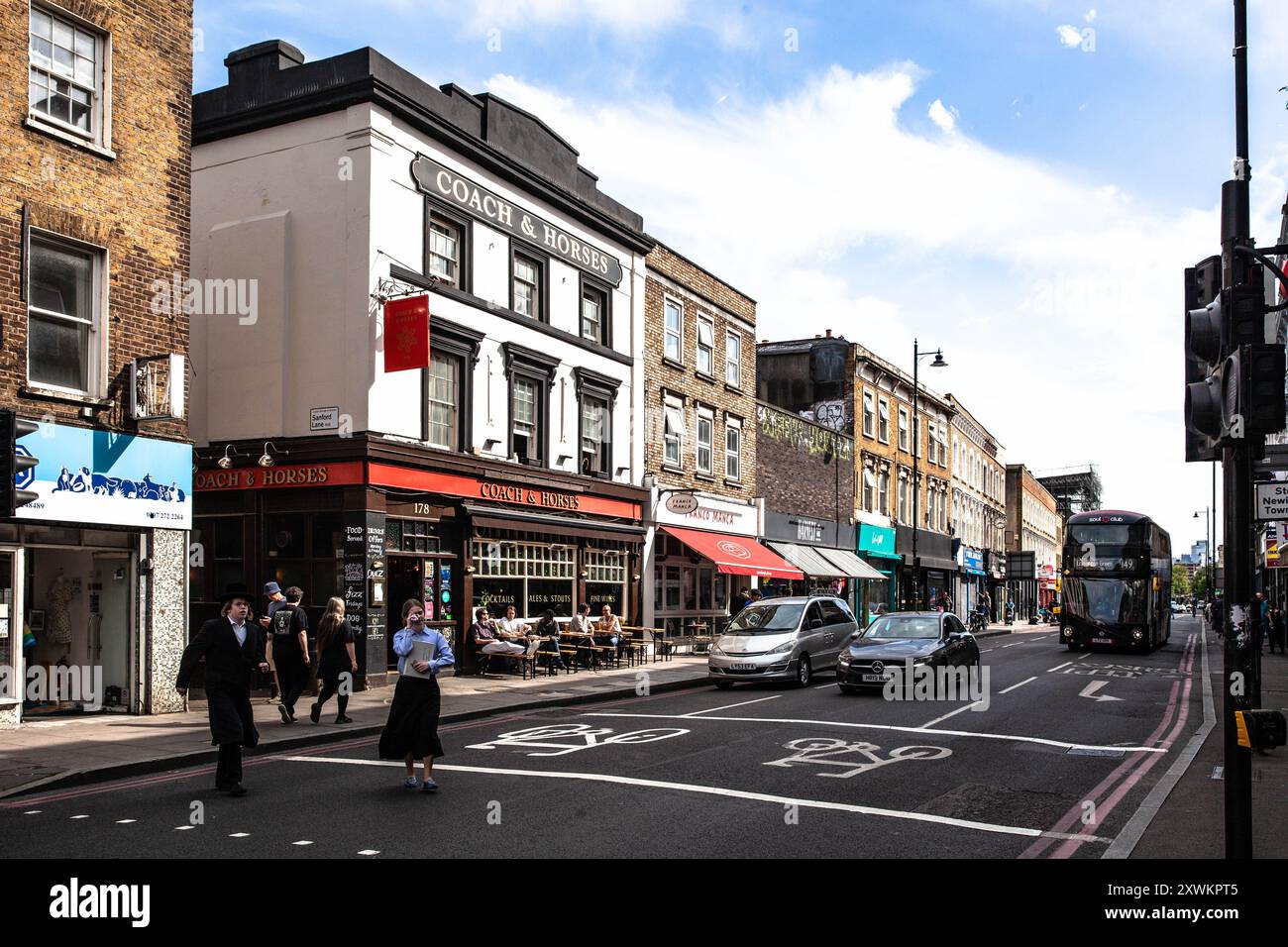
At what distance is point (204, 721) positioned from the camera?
589 inches

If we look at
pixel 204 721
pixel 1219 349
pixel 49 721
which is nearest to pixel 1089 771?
pixel 1219 349

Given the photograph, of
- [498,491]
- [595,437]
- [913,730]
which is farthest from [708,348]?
[913,730]

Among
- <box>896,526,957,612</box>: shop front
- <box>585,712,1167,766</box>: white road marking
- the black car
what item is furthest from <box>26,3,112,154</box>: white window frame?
<box>896,526,957,612</box>: shop front

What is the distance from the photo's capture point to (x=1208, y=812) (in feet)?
29.6

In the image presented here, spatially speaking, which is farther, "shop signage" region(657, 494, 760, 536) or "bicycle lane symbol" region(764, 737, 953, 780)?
"shop signage" region(657, 494, 760, 536)

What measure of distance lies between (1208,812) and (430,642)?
682 centimetres

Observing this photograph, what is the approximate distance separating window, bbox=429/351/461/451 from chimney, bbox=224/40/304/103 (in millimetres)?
5987

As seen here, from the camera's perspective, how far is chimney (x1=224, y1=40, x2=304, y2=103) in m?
21.3

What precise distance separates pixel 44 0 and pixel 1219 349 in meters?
14.7

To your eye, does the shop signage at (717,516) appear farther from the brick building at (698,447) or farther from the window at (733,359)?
the window at (733,359)

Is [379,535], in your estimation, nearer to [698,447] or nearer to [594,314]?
[594,314]

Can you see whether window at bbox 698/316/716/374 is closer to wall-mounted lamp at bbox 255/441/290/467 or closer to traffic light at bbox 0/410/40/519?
wall-mounted lamp at bbox 255/441/290/467

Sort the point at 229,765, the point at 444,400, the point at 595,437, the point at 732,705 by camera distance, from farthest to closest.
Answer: the point at 595,437
the point at 444,400
the point at 732,705
the point at 229,765

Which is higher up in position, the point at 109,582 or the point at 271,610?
the point at 109,582
